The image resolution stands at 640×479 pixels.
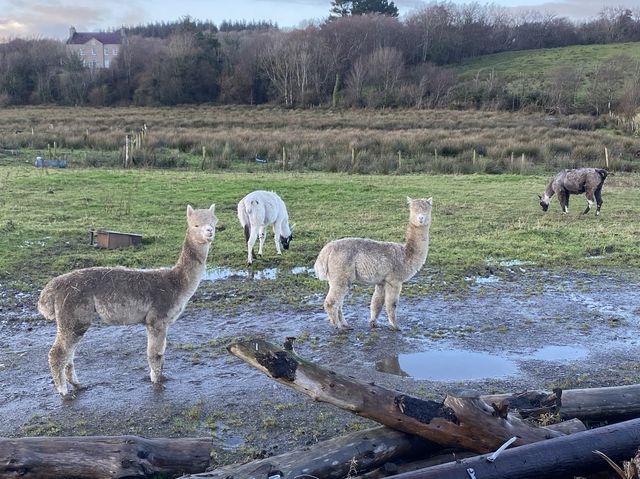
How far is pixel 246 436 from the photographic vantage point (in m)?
5.93

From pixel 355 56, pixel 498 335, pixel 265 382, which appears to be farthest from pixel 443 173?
pixel 355 56

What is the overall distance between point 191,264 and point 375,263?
2.62 meters

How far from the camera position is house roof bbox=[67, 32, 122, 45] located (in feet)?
345

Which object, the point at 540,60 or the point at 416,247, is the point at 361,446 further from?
the point at 540,60

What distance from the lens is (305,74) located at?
7381cm

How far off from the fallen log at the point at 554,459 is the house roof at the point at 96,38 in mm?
110864

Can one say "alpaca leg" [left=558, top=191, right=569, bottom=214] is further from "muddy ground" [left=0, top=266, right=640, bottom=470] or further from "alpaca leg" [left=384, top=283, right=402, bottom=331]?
"alpaca leg" [left=384, top=283, right=402, bottom=331]

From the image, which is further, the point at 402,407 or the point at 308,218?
the point at 308,218

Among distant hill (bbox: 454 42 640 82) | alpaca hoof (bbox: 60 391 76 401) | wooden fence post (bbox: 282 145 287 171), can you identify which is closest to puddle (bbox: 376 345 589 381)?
alpaca hoof (bbox: 60 391 76 401)

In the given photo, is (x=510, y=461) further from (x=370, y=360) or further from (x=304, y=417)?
(x=370, y=360)

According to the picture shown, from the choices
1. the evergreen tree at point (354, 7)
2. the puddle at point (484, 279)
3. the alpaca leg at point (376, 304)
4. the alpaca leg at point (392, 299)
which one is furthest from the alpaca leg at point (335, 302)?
the evergreen tree at point (354, 7)

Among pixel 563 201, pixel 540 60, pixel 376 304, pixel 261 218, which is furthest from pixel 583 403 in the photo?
pixel 540 60

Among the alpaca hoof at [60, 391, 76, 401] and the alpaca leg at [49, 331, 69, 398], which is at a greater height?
the alpaca leg at [49, 331, 69, 398]

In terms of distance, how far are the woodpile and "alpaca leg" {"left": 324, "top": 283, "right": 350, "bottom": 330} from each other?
12.6 ft
